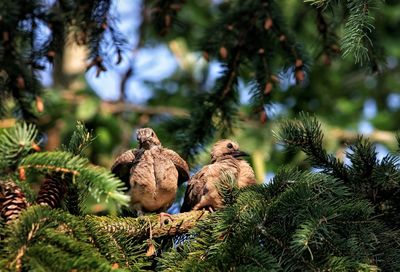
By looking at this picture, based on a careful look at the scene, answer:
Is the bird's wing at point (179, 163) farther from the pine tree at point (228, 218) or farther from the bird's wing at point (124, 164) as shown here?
the pine tree at point (228, 218)

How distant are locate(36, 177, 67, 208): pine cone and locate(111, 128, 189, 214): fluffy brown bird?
34.2 inches

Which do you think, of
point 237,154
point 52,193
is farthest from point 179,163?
point 52,193

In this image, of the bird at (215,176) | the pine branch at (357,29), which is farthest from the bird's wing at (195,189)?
the pine branch at (357,29)

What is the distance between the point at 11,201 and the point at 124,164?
1150 mm

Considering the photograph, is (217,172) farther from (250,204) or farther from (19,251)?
(19,251)

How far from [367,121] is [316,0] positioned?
6593mm

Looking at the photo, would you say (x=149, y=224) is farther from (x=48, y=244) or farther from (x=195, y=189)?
(x=48, y=244)

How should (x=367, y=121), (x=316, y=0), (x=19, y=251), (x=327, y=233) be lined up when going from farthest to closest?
1. (x=367, y=121)
2. (x=316, y=0)
3. (x=327, y=233)
4. (x=19, y=251)

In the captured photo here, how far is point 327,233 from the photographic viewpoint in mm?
3062

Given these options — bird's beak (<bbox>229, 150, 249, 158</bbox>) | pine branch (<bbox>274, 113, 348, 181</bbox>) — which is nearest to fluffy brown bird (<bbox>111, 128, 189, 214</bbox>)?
bird's beak (<bbox>229, 150, 249, 158</bbox>)

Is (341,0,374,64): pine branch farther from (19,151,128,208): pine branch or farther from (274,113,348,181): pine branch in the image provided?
(19,151,128,208): pine branch

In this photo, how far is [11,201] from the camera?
3.13 metres

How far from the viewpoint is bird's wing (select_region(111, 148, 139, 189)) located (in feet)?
13.8

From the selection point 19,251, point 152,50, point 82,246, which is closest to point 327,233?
point 82,246
